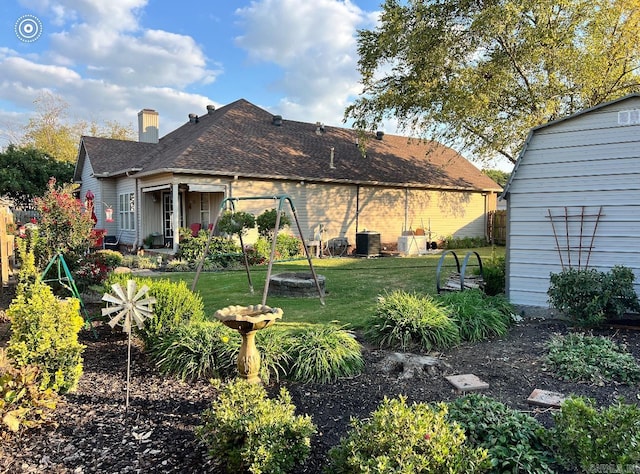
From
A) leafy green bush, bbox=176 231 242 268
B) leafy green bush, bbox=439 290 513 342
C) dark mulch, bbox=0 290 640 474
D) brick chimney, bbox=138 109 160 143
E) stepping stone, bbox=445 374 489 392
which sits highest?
brick chimney, bbox=138 109 160 143

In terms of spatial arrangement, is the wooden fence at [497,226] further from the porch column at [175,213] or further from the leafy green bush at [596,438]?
the leafy green bush at [596,438]

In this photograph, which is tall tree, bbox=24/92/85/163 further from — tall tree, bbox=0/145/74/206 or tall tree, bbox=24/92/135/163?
tall tree, bbox=0/145/74/206

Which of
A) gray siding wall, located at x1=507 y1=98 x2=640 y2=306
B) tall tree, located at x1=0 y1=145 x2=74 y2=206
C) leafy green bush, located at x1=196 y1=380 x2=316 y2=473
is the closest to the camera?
leafy green bush, located at x1=196 y1=380 x2=316 y2=473

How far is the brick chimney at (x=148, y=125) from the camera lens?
2020 centimetres

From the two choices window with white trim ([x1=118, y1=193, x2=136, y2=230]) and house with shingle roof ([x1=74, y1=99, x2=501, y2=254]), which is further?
window with white trim ([x1=118, y1=193, x2=136, y2=230])

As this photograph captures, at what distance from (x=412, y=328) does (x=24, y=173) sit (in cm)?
2592

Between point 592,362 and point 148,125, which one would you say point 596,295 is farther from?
point 148,125

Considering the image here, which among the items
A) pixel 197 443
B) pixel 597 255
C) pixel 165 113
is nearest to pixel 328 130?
pixel 165 113

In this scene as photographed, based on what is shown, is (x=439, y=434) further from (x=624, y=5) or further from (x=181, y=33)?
(x=624, y=5)

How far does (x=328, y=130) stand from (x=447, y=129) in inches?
282

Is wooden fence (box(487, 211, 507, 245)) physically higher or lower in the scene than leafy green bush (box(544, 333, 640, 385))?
higher

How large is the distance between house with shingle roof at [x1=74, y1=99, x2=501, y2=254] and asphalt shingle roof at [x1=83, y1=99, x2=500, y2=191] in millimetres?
56

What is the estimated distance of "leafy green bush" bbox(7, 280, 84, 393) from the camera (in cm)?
327

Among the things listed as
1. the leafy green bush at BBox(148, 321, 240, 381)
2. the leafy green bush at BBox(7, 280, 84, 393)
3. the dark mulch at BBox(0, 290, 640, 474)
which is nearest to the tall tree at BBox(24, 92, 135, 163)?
the leafy green bush at BBox(148, 321, 240, 381)
